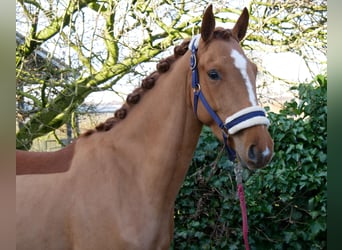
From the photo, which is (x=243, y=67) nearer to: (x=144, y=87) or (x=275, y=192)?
(x=144, y=87)

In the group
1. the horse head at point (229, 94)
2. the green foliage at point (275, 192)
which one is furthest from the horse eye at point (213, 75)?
the green foliage at point (275, 192)

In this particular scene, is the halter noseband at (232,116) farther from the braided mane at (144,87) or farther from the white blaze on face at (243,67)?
the braided mane at (144,87)

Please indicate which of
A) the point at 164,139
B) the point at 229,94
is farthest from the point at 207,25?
the point at 164,139

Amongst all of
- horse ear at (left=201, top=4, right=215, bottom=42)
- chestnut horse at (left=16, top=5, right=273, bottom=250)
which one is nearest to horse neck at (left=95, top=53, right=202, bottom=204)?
chestnut horse at (left=16, top=5, right=273, bottom=250)

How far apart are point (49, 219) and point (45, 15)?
462 cm

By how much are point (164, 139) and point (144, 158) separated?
163mm

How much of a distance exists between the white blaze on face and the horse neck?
0.31m

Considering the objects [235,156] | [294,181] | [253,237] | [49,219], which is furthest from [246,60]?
[253,237]

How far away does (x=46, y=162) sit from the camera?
2391 mm

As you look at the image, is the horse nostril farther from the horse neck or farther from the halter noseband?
the horse neck

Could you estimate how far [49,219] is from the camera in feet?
7.18

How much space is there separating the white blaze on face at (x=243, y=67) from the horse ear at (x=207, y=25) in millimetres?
195

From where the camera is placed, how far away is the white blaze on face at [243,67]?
6.41 ft

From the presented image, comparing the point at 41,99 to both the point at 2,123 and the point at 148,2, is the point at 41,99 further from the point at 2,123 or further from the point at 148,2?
the point at 2,123
